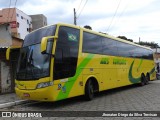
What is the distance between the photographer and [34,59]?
403 inches

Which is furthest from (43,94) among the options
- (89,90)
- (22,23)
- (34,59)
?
(22,23)

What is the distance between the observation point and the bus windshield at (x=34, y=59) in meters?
9.86

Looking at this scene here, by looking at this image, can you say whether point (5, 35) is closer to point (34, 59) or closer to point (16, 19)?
point (34, 59)

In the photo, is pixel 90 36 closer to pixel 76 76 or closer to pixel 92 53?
pixel 92 53

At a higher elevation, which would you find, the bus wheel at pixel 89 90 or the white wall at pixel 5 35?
the white wall at pixel 5 35

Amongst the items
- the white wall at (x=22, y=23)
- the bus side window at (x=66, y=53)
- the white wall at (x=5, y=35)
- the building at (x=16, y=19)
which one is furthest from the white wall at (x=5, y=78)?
the white wall at (x=22, y=23)

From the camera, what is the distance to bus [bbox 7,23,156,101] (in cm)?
980

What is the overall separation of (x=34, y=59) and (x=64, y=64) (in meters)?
1.20

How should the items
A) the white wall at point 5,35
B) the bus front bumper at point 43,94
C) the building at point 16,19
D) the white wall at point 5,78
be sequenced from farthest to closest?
the building at point 16,19 → the white wall at point 5,35 → the white wall at point 5,78 → the bus front bumper at point 43,94

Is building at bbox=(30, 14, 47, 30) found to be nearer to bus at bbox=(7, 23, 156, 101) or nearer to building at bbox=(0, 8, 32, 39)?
building at bbox=(0, 8, 32, 39)

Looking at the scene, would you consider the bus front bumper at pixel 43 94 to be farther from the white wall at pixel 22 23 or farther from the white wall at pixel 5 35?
the white wall at pixel 22 23

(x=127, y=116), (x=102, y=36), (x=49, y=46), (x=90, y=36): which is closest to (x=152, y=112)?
(x=127, y=116)

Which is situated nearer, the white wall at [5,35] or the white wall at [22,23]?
the white wall at [5,35]

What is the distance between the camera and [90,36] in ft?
42.3
